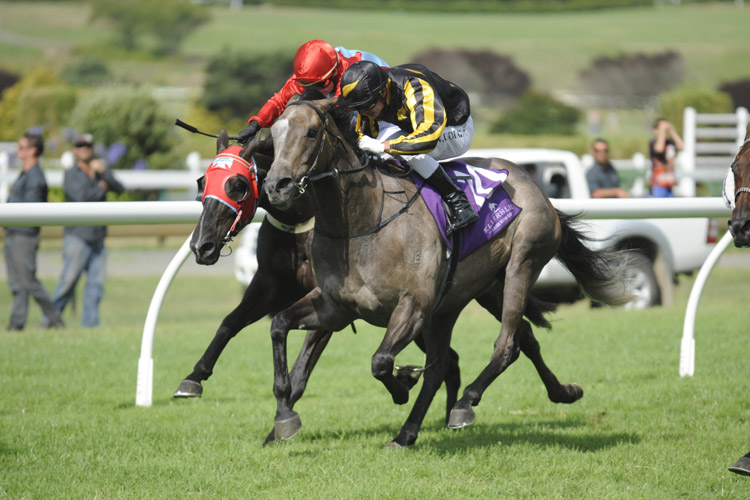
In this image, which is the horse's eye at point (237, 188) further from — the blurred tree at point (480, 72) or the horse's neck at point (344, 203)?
the blurred tree at point (480, 72)

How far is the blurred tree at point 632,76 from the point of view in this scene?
201ft

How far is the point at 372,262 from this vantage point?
15.1 ft

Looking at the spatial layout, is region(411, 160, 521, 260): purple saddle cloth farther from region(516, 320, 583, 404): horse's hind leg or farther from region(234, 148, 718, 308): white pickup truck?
region(234, 148, 718, 308): white pickup truck

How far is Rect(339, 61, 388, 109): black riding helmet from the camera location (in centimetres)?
456

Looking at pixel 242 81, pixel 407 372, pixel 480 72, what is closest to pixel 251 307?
pixel 407 372

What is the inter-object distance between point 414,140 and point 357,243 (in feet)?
1.88

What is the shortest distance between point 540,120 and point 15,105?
21.5 m

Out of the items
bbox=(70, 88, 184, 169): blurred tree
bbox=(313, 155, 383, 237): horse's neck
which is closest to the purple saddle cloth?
bbox=(313, 155, 383, 237): horse's neck

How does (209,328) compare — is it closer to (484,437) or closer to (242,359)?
(242,359)

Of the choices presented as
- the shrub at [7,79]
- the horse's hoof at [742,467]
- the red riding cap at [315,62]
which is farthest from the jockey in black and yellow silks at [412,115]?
the shrub at [7,79]

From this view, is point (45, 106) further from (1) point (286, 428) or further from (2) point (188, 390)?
(1) point (286, 428)

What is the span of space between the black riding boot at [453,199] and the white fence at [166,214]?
1.32 meters

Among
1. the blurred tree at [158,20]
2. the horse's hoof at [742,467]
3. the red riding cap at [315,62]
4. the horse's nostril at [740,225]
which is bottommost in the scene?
the horse's hoof at [742,467]

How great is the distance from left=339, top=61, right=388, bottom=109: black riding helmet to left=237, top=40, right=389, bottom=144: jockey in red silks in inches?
4.6
